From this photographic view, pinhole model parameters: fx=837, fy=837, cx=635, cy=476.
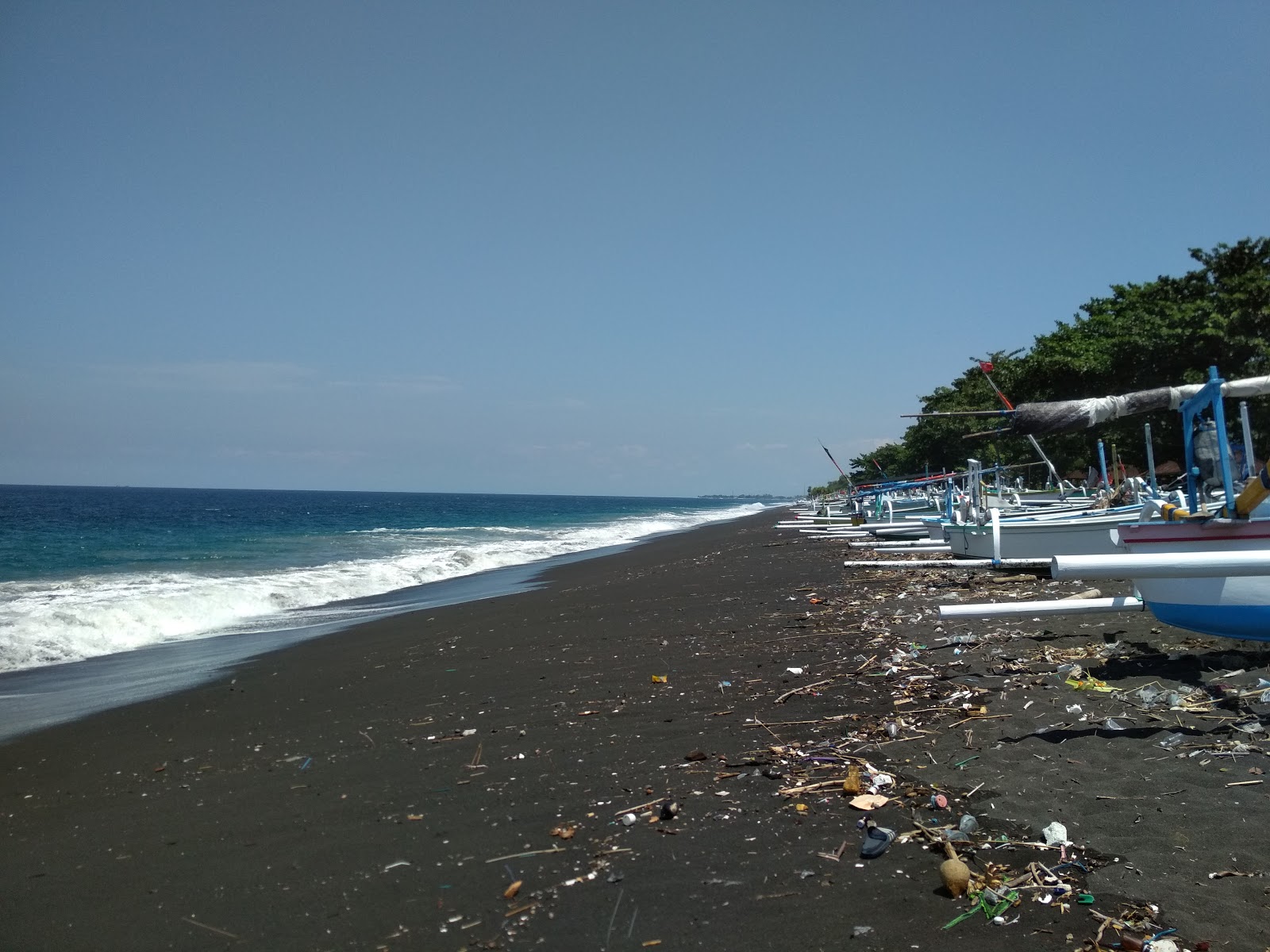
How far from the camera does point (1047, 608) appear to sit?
22.2 ft

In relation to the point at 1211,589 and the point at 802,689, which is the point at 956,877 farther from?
the point at 1211,589

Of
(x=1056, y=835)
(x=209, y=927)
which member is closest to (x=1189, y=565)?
(x=1056, y=835)

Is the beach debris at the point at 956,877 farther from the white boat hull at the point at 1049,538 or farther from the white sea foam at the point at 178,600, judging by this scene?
the white sea foam at the point at 178,600

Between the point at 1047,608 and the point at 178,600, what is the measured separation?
15.9 meters

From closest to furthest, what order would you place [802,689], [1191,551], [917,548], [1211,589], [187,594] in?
[1211,589] < [1191,551] < [802,689] < [187,594] < [917,548]

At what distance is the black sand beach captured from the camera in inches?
140

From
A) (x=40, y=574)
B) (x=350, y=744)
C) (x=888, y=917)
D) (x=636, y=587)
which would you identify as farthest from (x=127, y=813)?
(x=40, y=574)

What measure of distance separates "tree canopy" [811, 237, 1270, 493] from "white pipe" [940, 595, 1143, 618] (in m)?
12.7

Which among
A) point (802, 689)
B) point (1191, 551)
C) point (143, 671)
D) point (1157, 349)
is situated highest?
point (1157, 349)

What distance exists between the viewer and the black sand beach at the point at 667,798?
3568 mm

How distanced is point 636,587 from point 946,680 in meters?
10.8

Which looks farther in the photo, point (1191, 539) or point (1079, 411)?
point (1079, 411)

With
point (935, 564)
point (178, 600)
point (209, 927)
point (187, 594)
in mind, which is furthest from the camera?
point (187, 594)

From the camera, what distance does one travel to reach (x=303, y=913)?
155 inches
